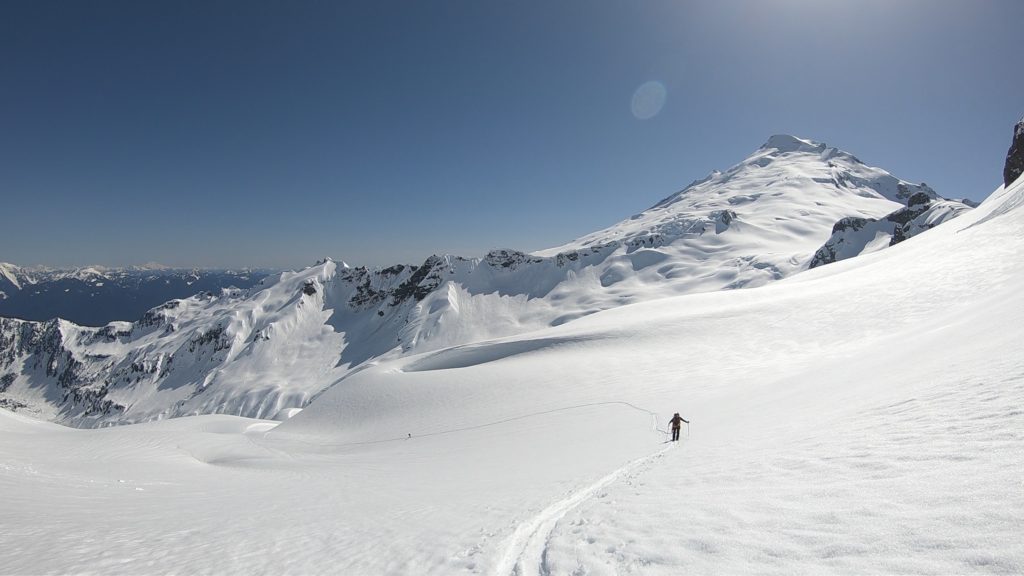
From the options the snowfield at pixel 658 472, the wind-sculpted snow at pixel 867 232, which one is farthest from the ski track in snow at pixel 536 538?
the wind-sculpted snow at pixel 867 232

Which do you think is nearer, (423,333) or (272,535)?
(272,535)

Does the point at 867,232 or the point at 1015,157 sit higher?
the point at 867,232

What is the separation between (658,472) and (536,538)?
17.1ft

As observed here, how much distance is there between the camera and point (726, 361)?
30.0 m

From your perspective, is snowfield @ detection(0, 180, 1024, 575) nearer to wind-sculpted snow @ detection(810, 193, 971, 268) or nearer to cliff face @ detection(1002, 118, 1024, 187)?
cliff face @ detection(1002, 118, 1024, 187)

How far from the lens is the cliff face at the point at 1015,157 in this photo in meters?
75.5

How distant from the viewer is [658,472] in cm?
1265

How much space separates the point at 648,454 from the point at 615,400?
12.0m

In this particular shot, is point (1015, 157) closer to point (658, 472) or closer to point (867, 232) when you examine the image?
point (867, 232)

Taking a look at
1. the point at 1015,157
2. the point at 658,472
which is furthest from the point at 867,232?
the point at 658,472

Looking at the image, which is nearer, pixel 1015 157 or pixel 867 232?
pixel 1015 157

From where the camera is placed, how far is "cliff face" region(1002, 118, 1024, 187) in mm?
75500

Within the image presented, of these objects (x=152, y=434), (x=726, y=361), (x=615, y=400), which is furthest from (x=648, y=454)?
(x=152, y=434)

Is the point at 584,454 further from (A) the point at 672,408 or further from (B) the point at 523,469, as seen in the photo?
(A) the point at 672,408
